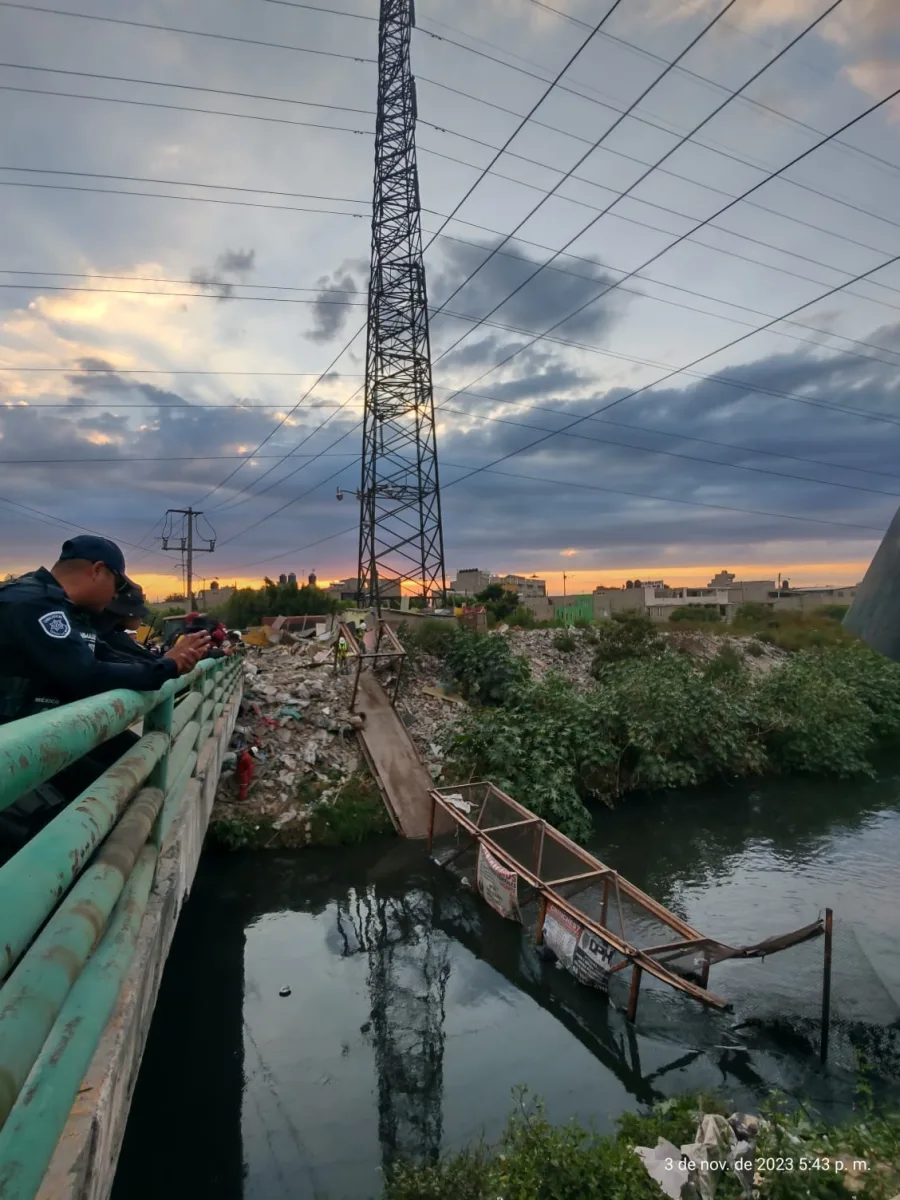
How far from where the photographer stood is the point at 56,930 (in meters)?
1.25

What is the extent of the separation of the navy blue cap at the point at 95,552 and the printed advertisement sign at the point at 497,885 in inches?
252

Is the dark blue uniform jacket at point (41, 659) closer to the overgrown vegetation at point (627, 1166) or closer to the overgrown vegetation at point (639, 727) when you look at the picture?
the overgrown vegetation at point (627, 1166)

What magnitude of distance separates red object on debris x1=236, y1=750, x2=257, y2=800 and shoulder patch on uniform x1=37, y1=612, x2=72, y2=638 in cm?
963

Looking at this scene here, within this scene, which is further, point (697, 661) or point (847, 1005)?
point (697, 661)

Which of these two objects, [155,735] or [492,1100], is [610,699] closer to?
[492,1100]

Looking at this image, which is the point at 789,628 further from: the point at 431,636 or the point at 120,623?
the point at 120,623

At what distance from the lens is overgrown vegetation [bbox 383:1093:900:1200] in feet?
10.5

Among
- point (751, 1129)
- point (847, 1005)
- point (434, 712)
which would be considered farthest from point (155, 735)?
point (434, 712)

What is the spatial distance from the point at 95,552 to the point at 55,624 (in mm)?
626

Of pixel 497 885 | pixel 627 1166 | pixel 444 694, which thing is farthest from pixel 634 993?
pixel 444 694

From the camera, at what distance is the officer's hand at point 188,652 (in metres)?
2.62

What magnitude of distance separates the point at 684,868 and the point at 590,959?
4377mm

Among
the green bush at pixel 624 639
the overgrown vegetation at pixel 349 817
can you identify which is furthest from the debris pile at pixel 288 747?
the green bush at pixel 624 639

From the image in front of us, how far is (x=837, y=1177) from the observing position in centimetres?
318
